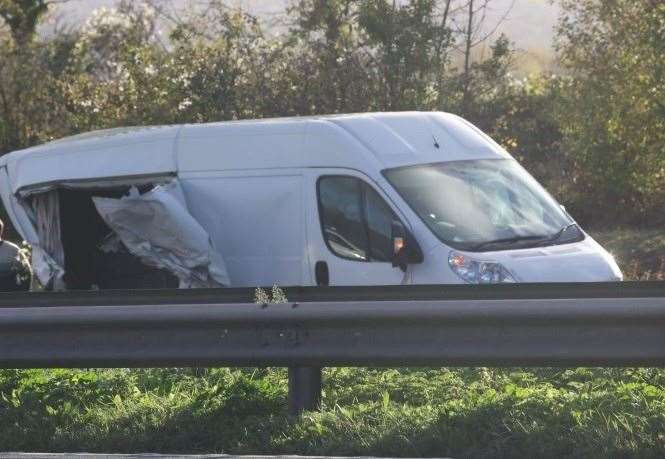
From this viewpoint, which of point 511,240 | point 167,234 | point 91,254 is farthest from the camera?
point 91,254

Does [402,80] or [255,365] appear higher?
Answer: [402,80]

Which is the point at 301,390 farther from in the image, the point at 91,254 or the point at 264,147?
the point at 91,254

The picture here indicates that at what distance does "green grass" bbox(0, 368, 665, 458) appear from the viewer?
6.05 metres

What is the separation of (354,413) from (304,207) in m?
4.51

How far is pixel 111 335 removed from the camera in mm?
6465

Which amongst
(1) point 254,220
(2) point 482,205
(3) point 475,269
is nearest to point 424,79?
(1) point 254,220

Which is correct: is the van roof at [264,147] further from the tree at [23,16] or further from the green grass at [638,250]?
the tree at [23,16]

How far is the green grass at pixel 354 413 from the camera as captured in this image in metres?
6.05

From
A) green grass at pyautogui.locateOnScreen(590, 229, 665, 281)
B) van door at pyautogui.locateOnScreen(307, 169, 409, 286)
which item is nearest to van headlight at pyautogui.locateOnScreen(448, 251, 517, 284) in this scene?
van door at pyautogui.locateOnScreen(307, 169, 409, 286)

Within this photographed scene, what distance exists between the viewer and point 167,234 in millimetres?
11484

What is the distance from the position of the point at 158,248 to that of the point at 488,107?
35.5 feet

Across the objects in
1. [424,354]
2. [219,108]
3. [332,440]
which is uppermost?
[219,108]

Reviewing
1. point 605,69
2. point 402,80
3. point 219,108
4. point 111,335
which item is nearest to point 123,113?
point 219,108

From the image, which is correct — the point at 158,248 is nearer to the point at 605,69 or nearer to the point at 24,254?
the point at 24,254
